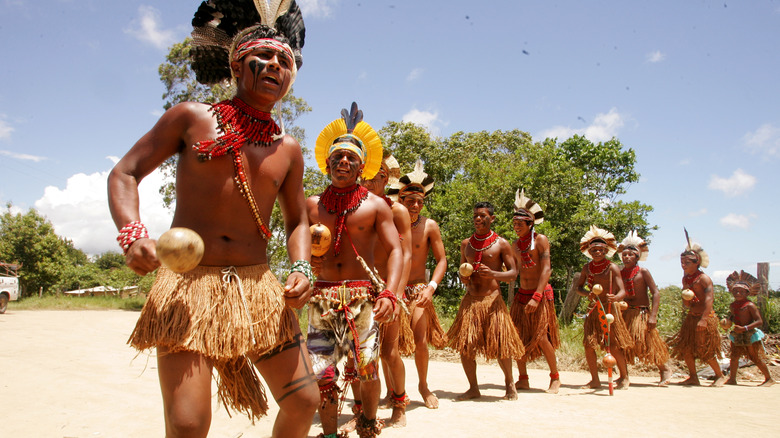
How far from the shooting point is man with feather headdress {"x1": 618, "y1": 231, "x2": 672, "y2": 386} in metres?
6.82

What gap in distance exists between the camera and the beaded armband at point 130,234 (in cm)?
172

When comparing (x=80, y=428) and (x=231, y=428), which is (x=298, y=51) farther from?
(x=80, y=428)

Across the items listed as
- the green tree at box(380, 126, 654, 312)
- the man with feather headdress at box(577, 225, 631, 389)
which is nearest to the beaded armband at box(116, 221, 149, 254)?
the man with feather headdress at box(577, 225, 631, 389)

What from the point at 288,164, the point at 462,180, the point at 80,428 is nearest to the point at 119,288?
the point at 462,180

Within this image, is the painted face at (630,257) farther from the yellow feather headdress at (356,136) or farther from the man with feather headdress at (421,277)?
the yellow feather headdress at (356,136)

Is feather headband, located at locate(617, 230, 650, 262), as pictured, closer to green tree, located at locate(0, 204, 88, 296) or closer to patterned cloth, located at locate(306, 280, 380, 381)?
patterned cloth, located at locate(306, 280, 380, 381)

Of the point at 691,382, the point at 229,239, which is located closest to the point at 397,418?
the point at 229,239

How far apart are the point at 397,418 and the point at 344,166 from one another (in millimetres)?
2018

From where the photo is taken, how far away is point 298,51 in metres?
2.71

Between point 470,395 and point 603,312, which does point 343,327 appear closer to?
point 470,395

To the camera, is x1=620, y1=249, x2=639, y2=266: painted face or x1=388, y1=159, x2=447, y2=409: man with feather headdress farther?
x1=620, y1=249, x2=639, y2=266: painted face

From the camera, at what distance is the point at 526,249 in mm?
6363

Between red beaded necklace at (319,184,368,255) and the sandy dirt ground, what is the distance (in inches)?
58.0

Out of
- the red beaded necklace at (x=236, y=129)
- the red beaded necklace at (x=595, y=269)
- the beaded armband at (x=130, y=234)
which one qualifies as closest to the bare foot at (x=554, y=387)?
the red beaded necklace at (x=595, y=269)
